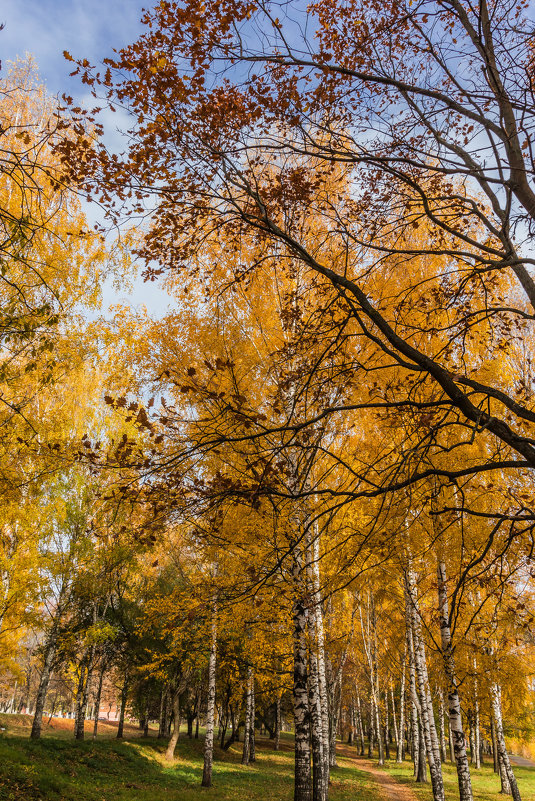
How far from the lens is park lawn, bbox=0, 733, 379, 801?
862 centimetres

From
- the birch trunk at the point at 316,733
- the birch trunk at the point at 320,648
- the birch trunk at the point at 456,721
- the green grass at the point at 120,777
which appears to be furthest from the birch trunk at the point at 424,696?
the green grass at the point at 120,777

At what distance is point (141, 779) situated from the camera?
40.7ft

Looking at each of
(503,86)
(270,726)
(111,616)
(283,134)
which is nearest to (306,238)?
(283,134)

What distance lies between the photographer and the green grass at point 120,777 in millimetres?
8617

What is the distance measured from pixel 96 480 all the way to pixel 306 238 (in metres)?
10.1

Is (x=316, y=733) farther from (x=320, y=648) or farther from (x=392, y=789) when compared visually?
(x=392, y=789)

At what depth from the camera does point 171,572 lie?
72.8 ft

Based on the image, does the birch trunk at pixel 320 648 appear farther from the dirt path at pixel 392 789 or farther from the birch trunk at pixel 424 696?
the dirt path at pixel 392 789

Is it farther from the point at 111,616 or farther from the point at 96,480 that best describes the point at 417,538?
the point at 111,616

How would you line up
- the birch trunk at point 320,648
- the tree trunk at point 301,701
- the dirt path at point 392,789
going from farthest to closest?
the dirt path at point 392,789 < the birch trunk at point 320,648 < the tree trunk at point 301,701

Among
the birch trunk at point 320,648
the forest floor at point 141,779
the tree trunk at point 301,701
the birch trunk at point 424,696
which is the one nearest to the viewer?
the tree trunk at point 301,701

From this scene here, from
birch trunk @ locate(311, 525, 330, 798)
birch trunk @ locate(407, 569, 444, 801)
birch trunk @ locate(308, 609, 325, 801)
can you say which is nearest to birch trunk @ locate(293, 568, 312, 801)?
birch trunk @ locate(311, 525, 330, 798)

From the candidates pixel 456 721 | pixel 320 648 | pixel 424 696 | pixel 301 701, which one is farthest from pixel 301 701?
pixel 424 696

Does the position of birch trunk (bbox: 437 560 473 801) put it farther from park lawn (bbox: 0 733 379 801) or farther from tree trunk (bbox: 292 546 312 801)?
park lawn (bbox: 0 733 379 801)
